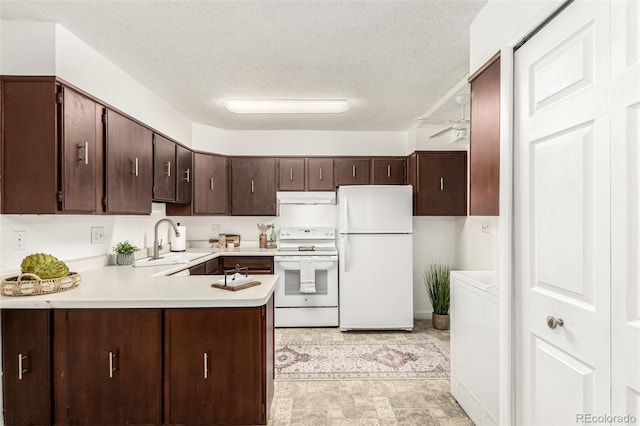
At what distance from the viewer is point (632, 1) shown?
100 centimetres

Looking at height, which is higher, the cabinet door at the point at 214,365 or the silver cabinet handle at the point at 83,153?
the silver cabinet handle at the point at 83,153

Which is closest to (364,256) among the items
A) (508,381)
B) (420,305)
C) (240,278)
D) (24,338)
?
(420,305)

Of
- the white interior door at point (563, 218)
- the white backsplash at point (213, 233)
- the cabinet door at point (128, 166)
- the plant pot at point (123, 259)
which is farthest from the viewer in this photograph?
the plant pot at point (123, 259)

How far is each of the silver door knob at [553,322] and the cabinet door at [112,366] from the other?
181 cm

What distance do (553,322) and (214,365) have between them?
1590mm

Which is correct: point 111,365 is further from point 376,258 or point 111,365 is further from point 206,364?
point 376,258

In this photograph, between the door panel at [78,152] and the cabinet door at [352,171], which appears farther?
the cabinet door at [352,171]

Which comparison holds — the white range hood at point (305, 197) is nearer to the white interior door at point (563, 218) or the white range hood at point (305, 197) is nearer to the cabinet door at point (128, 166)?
the cabinet door at point (128, 166)

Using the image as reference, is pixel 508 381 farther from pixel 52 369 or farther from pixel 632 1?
pixel 52 369

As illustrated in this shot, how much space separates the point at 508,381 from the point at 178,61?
2832 millimetres

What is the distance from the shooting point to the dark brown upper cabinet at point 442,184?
155 inches

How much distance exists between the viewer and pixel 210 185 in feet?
13.3

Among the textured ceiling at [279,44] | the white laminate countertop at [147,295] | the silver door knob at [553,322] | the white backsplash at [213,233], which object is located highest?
the textured ceiling at [279,44]

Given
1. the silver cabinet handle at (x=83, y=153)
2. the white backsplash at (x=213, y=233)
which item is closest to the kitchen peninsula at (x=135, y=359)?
the white backsplash at (x=213, y=233)
